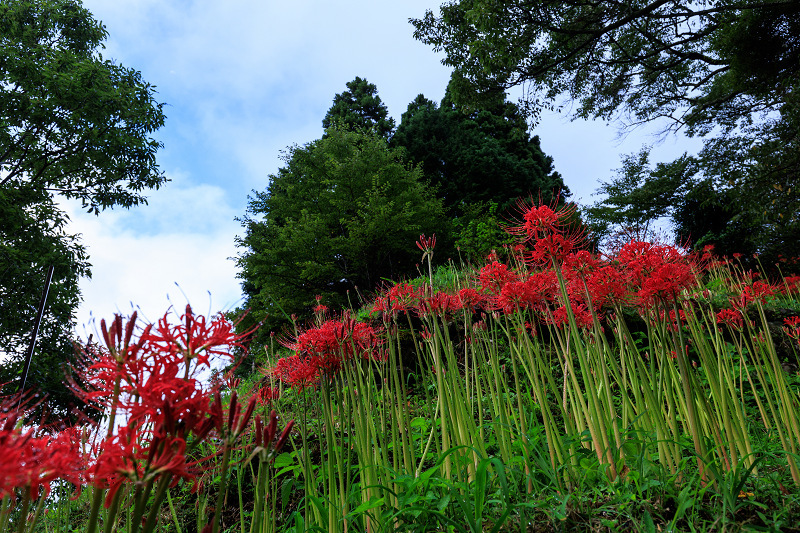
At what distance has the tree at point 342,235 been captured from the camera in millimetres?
15758

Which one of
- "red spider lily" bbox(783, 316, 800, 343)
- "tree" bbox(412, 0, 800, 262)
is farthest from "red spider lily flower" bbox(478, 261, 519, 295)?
"tree" bbox(412, 0, 800, 262)

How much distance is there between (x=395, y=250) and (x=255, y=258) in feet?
17.4

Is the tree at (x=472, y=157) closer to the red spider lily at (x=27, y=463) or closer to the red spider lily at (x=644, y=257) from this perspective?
the red spider lily at (x=644, y=257)

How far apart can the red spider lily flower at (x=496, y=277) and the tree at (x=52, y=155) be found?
1097 centimetres

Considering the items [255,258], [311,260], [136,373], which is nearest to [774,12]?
[136,373]

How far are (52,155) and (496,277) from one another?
14.6 meters

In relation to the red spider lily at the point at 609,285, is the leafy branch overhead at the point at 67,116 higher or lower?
higher

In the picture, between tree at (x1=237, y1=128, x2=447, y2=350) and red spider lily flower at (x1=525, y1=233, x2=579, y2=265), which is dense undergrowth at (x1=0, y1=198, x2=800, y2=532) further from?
tree at (x1=237, y1=128, x2=447, y2=350)

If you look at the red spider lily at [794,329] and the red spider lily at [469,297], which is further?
the red spider lily at [794,329]

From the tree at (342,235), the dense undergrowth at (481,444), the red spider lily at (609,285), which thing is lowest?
the dense undergrowth at (481,444)

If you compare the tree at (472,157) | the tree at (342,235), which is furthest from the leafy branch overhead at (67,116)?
the tree at (472,157)

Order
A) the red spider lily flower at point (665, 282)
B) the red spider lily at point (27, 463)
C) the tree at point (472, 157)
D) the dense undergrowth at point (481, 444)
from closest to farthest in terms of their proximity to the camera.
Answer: the red spider lily at point (27, 463)
the dense undergrowth at point (481, 444)
the red spider lily flower at point (665, 282)
the tree at point (472, 157)

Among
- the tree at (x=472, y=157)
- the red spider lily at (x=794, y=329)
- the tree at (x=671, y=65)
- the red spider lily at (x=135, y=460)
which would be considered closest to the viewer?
the red spider lily at (x=135, y=460)

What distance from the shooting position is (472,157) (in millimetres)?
22641
